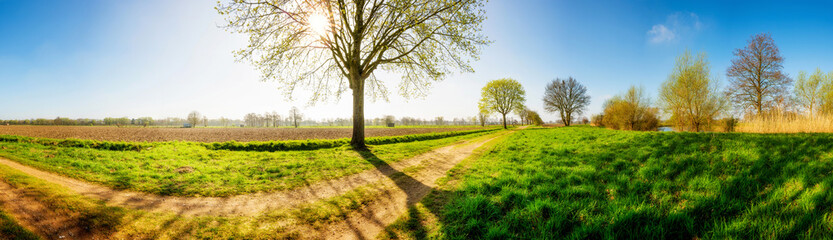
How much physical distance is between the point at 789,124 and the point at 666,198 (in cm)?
1028

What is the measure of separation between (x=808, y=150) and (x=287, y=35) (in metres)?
16.4

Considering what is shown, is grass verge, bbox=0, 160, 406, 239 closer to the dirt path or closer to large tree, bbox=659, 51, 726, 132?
the dirt path

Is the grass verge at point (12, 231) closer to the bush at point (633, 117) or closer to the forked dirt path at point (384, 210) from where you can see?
the forked dirt path at point (384, 210)

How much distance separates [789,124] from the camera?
821cm

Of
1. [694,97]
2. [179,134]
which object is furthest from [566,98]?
[179,134]

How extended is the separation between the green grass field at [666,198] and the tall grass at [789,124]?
4261 millimetres

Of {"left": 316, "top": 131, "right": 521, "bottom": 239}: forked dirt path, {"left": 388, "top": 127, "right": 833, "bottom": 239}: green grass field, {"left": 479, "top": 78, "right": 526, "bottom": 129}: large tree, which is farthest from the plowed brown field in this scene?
{"left": 388, "top": 127, "right": 833, "bottom": 239}: green grass field

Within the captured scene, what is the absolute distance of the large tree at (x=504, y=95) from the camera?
139 feet

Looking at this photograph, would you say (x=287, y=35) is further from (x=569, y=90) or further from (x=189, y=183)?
(x=569, y=90)

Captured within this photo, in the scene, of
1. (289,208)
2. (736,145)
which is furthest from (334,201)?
(736,145)

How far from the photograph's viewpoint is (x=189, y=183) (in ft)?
20.5

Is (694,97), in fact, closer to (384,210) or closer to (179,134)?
(384,210)

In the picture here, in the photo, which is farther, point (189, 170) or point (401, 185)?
point (189, 170)

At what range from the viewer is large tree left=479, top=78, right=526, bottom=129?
1670 inches
